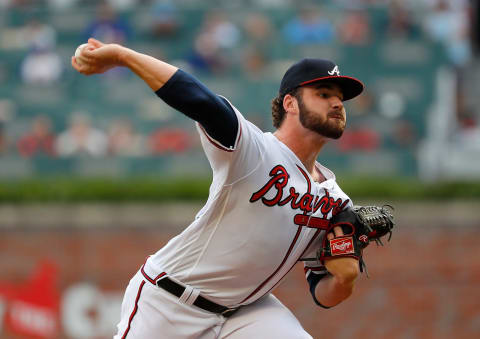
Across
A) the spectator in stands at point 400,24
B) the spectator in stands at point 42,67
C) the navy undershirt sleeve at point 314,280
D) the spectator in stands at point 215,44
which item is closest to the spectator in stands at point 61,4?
the spectator in stands at point 42,67

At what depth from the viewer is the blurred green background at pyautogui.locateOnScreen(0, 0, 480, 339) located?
32.4 feet

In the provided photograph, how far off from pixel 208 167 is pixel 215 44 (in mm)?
2335

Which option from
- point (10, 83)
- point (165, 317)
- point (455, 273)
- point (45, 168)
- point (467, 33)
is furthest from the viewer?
point (467, 33)

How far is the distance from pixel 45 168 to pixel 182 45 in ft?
9.09

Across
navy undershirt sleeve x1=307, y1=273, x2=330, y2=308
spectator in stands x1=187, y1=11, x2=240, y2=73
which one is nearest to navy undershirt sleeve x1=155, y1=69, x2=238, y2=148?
navy undershirt sleeve x1=307, y1=273, x2=330, y2=308

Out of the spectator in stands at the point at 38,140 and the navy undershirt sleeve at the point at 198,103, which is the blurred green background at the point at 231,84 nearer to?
the spectator in stands at the point at 38,140

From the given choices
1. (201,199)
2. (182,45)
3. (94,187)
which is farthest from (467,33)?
Result: (94,187)

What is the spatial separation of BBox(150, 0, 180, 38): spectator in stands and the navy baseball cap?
8.22m

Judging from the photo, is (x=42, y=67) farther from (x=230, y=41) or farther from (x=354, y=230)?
(x=354, y=230)

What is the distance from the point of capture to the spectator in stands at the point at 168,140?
1047cm

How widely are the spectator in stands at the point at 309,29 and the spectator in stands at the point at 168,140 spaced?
7.37ft

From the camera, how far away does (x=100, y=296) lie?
33.1 feet

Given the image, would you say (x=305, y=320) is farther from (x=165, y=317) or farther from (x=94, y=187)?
(x=165, y=317)

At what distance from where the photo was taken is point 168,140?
10.5 metres
